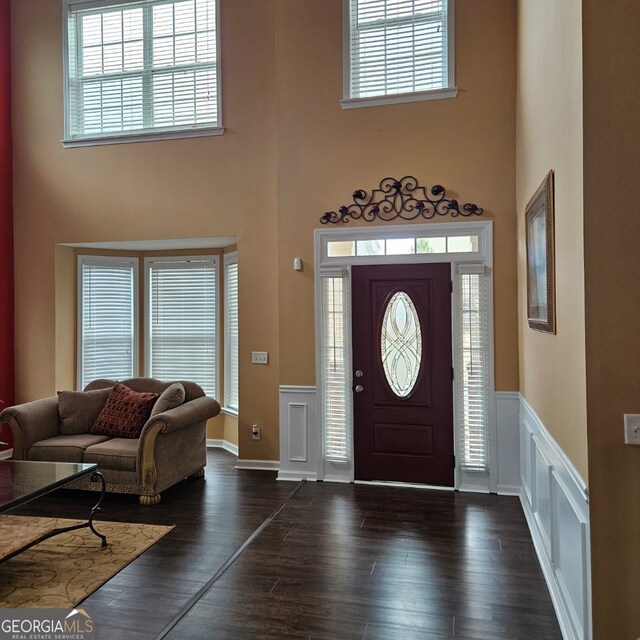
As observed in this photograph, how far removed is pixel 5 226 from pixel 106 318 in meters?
1.45

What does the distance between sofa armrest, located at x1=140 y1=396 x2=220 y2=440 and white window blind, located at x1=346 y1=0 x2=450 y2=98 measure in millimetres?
3165

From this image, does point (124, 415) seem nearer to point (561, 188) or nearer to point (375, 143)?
point (375, 143)

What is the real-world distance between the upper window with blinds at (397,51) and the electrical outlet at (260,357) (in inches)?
98.0

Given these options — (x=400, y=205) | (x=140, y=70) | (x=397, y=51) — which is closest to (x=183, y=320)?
(x=140, y=70)

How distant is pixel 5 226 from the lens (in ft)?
19.5

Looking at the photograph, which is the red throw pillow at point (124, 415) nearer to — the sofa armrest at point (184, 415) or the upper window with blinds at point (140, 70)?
the sofa armrest at point (184, 415)

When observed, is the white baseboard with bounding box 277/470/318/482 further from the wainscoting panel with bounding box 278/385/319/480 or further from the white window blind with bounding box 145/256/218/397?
the white window blind with bounding box 145/256/218/397

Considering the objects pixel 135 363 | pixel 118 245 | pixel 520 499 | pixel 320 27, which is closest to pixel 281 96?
pixel 320 27

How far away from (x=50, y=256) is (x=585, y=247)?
18.3 feet

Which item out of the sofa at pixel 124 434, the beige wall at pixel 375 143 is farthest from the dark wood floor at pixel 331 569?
the beige wall at pixel 375 143

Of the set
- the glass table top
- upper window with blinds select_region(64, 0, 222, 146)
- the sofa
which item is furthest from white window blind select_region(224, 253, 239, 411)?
the glass table top

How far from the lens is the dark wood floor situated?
2.66m

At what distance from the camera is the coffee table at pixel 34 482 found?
3.15 meters

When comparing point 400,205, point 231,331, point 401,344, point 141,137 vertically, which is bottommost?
point 401,344
